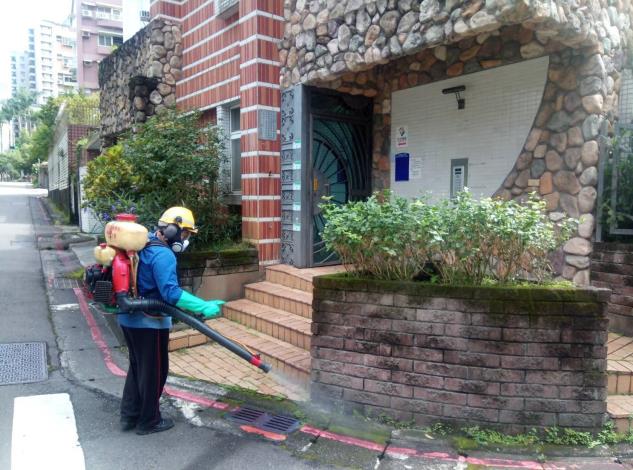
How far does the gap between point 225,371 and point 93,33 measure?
196 ft

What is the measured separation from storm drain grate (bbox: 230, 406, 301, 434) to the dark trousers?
0.67m

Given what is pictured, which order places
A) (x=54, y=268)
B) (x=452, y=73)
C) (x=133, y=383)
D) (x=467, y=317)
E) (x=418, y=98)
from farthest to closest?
(x=54, y=268), (x=418, y=98), (x=452, y=73), (x=133, y=383), (x=467, y=317)

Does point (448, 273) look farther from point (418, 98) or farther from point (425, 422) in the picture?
point (418, 98)

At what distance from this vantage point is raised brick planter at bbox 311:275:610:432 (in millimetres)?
3566

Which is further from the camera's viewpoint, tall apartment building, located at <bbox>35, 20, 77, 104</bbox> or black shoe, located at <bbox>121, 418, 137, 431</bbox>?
tall apartment building, located at <bbox>35, 20, 77, 104</bbox>

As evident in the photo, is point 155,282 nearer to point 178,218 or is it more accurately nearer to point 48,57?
point 178,218

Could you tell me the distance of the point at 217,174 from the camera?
7.18 metres

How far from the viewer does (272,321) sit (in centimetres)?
571

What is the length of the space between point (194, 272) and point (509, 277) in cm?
400

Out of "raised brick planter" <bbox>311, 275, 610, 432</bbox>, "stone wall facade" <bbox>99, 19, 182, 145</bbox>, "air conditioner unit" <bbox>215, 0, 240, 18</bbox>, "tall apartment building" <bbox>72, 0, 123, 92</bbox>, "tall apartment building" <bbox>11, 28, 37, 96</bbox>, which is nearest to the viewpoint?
"raised brick planter" <bbox>311, 275, 610, 432</bbox>

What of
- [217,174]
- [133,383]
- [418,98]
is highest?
[418,98]

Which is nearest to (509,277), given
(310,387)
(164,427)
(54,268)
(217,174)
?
(310,387)

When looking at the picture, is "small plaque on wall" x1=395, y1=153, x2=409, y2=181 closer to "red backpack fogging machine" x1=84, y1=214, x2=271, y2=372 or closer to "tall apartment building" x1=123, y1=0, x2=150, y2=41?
"red backpack fogging machine" x1=84, y1=214, x2=271, y2=372

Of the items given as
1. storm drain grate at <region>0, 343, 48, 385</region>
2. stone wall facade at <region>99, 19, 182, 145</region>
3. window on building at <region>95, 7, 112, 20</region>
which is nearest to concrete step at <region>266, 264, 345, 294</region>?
storm drain grate at <region>0, 343, 48, 385</region>
